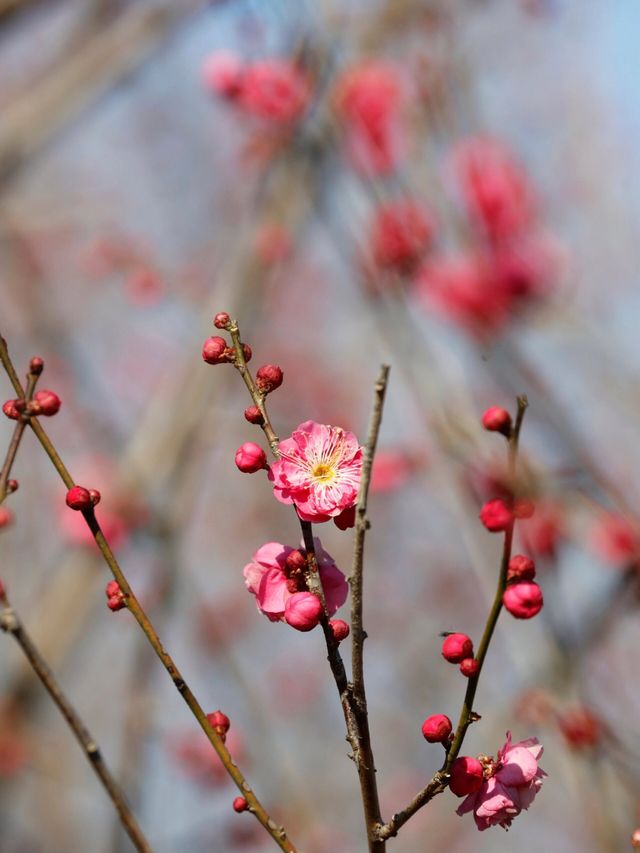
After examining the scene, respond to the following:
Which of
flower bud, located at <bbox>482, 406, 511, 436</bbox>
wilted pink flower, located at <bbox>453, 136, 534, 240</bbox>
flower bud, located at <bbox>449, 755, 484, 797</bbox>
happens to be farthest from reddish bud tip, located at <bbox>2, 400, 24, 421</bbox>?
wilted pink flower, located at <bbox>453, 136, 534, 240</bbox>

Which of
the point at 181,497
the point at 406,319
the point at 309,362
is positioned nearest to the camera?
the point at 406,319

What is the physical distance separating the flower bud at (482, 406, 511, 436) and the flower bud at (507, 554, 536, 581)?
0.51ft

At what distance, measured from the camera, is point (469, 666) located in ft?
3.37

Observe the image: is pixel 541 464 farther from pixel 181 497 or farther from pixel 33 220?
pixel 33 220

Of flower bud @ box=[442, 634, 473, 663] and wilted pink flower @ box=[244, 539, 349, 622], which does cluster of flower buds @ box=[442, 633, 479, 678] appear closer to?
flower bud @ box=[442, 634, 473, 663]

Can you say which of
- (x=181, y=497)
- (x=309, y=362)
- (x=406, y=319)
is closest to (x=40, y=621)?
(x=181, y=497)

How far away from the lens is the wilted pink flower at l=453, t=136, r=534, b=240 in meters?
3.41

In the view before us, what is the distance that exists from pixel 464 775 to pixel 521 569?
24 centimetres

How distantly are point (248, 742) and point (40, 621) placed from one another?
43.8 inches

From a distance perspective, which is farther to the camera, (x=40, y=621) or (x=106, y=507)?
(x=106, y=507)

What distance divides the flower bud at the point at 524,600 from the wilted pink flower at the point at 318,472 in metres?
0.21

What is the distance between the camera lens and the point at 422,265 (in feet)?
10.8

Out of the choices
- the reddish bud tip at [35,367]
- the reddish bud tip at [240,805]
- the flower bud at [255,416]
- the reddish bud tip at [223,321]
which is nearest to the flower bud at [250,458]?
the flower bud at [255,416]

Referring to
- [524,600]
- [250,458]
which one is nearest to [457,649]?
[524,600]
